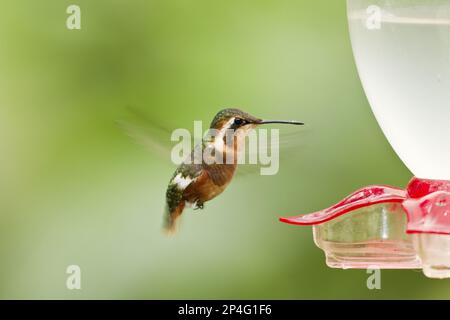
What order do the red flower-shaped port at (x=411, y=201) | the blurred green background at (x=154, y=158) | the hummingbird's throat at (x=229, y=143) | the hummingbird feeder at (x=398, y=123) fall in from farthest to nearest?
1. the blurred green background at (x=154, y=158)
2. the hummingbird's throat at (x=229, y=143)
3. the hummingbird feeder at (x=398, y=123)
4. the red flower-shaped port at (x=411, y=201)

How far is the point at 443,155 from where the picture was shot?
2303 mm

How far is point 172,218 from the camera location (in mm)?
2809

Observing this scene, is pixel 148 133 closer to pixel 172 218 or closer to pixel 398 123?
pixel 172 218

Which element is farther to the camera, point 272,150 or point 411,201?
point 272,150

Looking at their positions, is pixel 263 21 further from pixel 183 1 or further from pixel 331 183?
pixel 331 183

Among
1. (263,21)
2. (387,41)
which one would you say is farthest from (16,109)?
(387,41)

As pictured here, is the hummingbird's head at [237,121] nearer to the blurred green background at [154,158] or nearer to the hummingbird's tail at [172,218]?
the hummingbird's tail at [172,218]

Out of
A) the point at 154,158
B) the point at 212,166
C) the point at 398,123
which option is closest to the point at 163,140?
the point at 212,166

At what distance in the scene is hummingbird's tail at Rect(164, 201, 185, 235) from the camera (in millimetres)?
2773

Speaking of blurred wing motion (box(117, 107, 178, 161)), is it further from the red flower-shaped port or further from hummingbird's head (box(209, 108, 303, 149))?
the red flower-shaped port

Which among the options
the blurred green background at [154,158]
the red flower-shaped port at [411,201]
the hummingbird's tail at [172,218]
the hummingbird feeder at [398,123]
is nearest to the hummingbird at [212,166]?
the hummingbird's tail at [172,218]

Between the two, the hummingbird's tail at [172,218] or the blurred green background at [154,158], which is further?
the blurred green background at [154,158]

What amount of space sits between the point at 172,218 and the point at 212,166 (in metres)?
0.24

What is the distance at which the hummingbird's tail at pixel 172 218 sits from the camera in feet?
9.10
